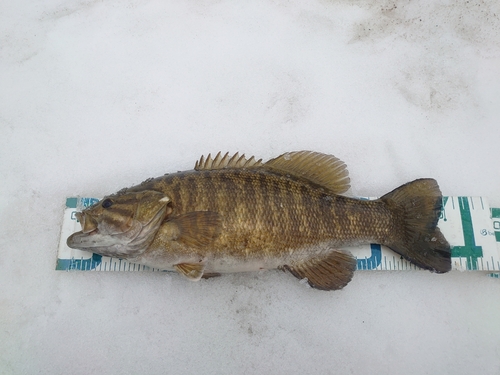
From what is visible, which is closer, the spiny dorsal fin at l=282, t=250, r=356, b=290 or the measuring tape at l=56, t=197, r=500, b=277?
the spiny dorsal fin at l=282, t=250, r=356, b=290

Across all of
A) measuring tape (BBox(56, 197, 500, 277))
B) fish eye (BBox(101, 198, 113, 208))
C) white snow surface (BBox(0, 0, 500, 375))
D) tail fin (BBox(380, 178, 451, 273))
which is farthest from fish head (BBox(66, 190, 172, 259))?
tail fin (BBox(380, 178, 451, 273))

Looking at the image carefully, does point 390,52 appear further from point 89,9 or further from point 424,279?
point 89,9

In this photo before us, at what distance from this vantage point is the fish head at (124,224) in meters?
2.47

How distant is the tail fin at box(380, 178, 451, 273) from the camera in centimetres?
275

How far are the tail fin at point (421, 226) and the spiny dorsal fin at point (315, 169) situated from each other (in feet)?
1.40

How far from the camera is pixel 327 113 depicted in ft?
11.2

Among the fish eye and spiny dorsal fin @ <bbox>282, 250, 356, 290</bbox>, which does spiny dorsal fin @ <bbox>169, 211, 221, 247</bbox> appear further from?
spiny dorsal fin @ <bbox>282, 250, 356, 290</bbox>

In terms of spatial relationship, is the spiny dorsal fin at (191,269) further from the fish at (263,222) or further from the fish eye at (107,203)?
the fish eye at (107,203)

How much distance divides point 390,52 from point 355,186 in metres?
1.51

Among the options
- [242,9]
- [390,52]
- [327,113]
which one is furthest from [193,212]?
[390,52]

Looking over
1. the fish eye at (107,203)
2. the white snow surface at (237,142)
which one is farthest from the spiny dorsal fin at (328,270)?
the fish eye at (107,203)

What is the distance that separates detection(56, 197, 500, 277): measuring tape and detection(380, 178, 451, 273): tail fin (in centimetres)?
23

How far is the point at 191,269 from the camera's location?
8.42ft

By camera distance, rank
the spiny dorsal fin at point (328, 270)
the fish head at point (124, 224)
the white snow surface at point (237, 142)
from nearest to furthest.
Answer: the fish head at point (124, 224)
the spiny dorsal fin at point (328, 270)
the white snow surface at point (237, 142)
